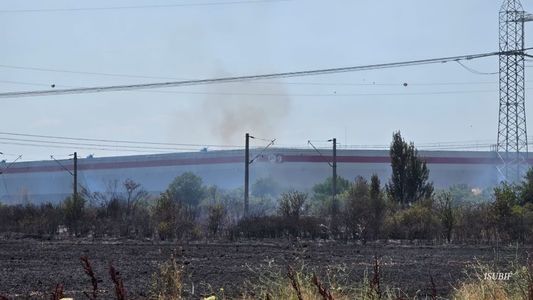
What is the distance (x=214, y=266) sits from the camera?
19.7 metres

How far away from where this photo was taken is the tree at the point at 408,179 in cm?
4706

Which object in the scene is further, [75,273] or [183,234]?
[183,234]

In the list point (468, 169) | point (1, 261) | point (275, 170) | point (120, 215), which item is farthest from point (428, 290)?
point (468, 169)

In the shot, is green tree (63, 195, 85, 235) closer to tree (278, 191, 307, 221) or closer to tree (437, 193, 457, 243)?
tree (278, 191, 307, 221)

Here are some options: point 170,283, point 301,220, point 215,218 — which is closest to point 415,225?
point 301,220

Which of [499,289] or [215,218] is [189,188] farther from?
[499,289]

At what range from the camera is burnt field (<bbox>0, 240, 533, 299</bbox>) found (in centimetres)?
1430

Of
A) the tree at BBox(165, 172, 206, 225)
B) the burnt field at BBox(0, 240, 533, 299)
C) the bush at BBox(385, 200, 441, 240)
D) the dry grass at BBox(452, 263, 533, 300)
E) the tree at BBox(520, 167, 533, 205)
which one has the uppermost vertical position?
the tree at BBox(165, 172, 206, 225)

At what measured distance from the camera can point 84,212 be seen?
39938 millimetres

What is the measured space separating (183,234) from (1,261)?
14.3 m

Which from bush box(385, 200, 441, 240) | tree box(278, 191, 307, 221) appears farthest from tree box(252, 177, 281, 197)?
bush box(385, 200, 441, 240)

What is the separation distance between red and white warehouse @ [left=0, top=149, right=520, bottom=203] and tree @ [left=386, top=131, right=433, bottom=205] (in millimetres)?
41444

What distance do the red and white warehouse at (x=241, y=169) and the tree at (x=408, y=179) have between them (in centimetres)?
4144

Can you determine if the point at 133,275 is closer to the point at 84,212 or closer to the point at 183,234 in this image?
the point at 183,234
